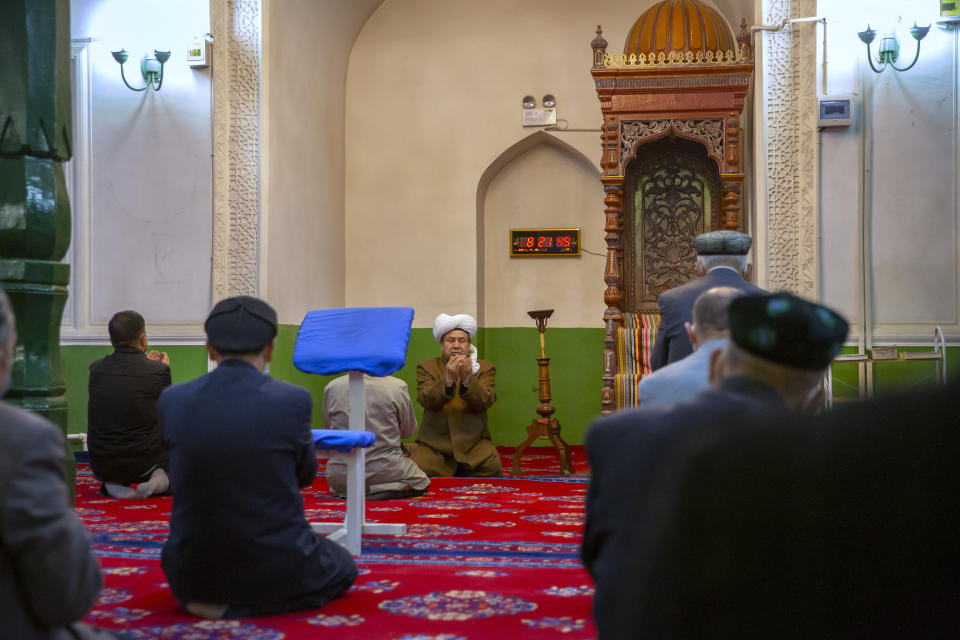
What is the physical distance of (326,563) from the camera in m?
2.74

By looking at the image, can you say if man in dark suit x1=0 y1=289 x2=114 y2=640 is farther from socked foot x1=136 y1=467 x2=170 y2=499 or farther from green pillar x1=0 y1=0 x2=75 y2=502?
socked foot x1=136 y1=467 x2=170 y2=499

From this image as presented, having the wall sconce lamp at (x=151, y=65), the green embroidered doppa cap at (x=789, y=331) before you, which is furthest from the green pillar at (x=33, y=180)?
the wall sconce lamp at (x=151, y=65)

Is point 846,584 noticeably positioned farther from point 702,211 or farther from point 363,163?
point 363,163

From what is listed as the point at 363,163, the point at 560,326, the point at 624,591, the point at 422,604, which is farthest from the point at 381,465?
the point at 624,591

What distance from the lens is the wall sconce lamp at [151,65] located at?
6.78m

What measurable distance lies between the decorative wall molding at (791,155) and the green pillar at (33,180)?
4742mm

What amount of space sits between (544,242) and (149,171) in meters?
3.17

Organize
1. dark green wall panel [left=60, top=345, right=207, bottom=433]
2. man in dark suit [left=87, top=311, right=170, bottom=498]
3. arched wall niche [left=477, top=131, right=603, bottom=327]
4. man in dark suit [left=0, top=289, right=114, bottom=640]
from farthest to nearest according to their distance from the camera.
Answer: arched wall niche [left=477, top=131, right=603, bottom=327], dark green wall panel [left=60, top=345, right=207, bottom=433], man in dark suit [left=87, top=311, right=170, bottom=498], man in dark suit [left=0, top=289, right=114, bottom=640]

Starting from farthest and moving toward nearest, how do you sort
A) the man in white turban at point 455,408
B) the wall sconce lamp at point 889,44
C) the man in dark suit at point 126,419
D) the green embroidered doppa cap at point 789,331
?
the wall sconce lamp at point 889,44
the man in white turban at point 455,408
the man in dark suit at point 126,419
the green embroidered doppa cap at point 789,331

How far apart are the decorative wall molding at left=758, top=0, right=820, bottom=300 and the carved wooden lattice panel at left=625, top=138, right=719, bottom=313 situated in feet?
2.66

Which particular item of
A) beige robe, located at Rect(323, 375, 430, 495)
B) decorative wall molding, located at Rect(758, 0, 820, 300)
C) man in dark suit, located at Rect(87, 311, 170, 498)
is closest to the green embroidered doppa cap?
beige robe, located at Rect(323, 375, 430, 495)

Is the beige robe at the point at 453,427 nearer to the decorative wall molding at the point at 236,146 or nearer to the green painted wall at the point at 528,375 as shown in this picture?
the decorative wall molding at the point at 236,146

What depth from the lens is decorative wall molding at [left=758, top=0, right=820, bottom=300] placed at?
627cm

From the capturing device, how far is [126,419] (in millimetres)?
5137
